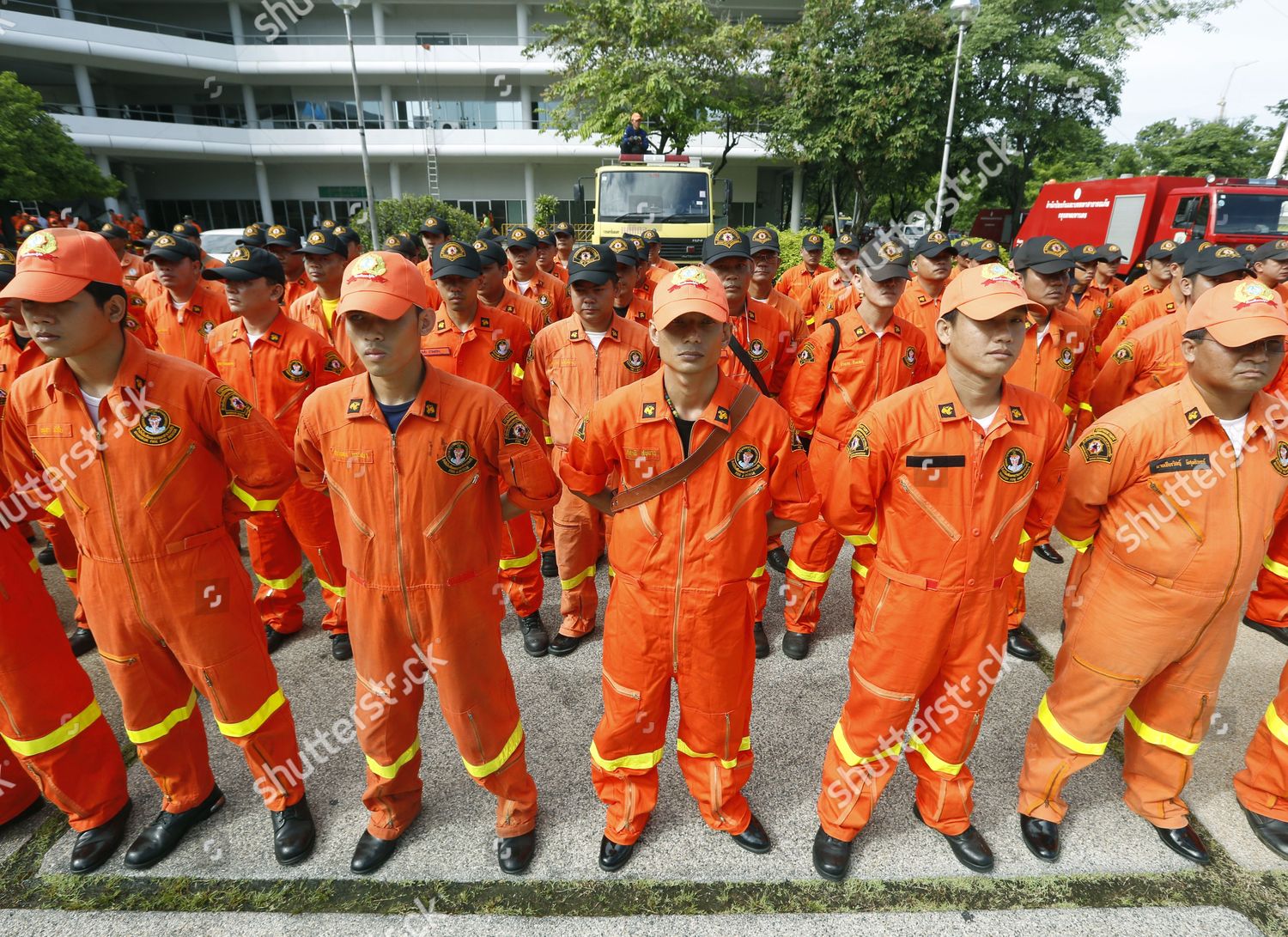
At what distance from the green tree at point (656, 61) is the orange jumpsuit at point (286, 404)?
592 inches

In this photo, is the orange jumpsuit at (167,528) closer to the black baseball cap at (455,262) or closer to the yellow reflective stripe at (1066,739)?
the black baseball cap at (455,262)

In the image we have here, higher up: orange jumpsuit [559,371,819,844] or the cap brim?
the cap brim

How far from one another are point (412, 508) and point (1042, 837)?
2.85m

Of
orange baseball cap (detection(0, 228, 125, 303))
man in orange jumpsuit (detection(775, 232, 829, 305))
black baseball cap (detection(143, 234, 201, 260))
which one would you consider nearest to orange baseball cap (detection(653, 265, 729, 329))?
orange baseball cap (detection(0, 228, 125, 303))

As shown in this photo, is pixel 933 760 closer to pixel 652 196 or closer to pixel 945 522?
pixel 945 522

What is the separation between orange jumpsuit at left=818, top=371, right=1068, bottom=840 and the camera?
2.37 meters

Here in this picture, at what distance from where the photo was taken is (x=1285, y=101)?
23.1 meters

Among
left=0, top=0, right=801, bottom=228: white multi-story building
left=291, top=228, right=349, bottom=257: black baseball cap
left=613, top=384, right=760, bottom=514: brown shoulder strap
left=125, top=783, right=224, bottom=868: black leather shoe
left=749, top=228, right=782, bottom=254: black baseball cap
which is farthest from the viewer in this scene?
left=0, top=0, right=801, bottom=228: white multi-story building

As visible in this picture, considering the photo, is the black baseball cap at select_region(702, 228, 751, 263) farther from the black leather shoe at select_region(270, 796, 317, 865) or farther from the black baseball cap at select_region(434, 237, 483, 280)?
the black leather shoe at select_region(270, 796, 317, 865)

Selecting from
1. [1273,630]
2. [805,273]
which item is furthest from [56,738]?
[805,273]

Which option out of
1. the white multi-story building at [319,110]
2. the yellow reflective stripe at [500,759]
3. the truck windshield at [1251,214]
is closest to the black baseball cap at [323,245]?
the yellow reflective stripe at [500,759]

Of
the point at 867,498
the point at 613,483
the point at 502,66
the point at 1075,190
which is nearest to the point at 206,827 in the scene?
the point at 613,483

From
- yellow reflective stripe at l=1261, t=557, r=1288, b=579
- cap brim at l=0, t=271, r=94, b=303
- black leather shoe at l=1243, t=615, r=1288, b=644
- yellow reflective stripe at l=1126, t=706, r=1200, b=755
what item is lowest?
black leather shoe at l=1243, t=615, r=1288, b=644

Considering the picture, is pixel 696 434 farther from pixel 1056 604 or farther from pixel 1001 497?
pixel 1056 604
